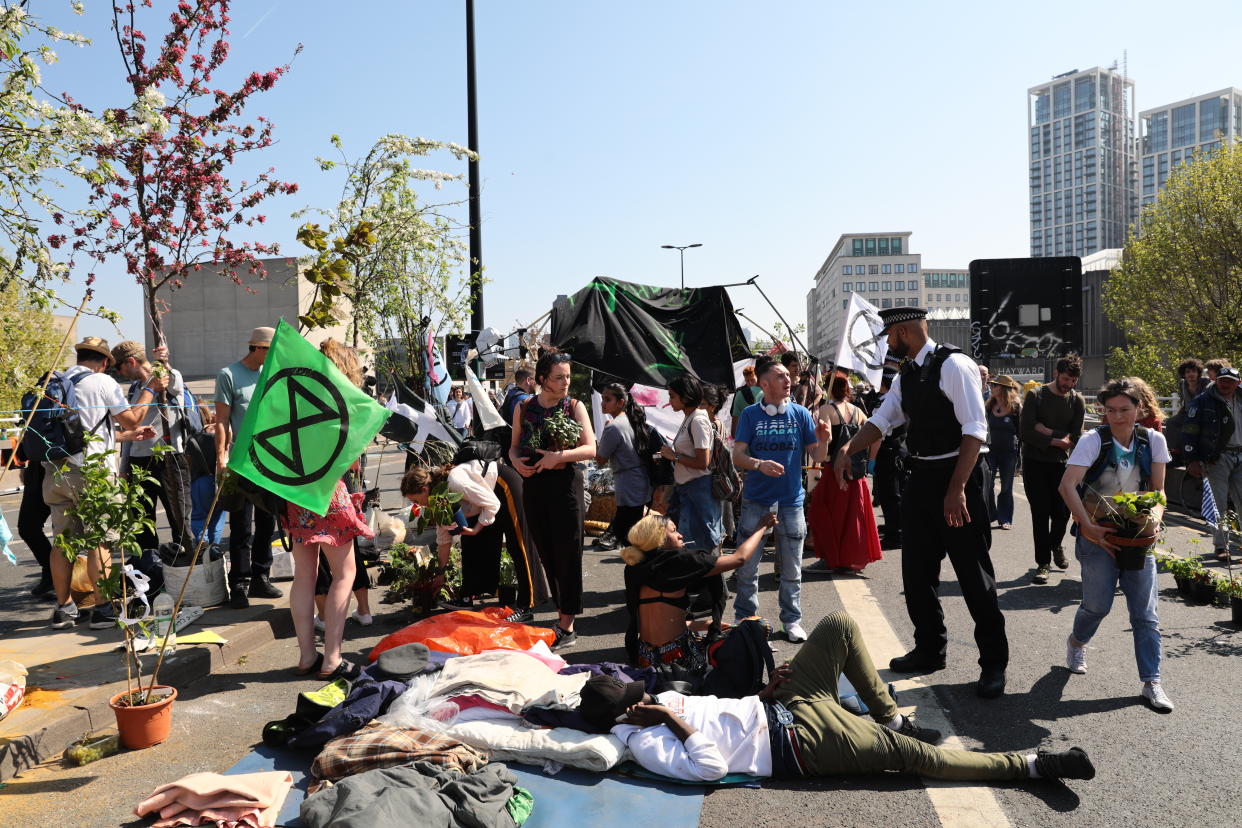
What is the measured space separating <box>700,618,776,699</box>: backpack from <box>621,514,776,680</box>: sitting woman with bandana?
0.26 m

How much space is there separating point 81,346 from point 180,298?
42.4 meters

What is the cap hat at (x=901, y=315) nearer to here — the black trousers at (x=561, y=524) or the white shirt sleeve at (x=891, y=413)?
the white shirt sleeve at (x=891, y=413)

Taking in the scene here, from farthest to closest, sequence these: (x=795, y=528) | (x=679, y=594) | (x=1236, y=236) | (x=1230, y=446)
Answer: (x=1236, y=236) < (x=1230, y=446) < (x=795, y=528) < (x=679, y=594)

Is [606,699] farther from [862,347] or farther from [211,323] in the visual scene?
[211,323]

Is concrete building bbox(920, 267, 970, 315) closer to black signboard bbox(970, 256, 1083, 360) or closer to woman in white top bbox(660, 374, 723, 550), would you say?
black signboard bbox(970, 256, 1083, 360)

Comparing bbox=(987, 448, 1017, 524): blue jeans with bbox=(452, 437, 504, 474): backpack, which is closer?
bbox=(452, 437, 504, 474): backpack

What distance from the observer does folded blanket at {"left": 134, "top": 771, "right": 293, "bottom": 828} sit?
3.59 metres

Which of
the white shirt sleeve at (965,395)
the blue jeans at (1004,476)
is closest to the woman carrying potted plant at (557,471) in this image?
the white shirt sleeve at (965,395)

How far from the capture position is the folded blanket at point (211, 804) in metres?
3.59

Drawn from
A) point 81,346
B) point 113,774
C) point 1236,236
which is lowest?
point 113,774

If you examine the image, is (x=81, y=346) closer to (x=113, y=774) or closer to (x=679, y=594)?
(x=113, y=774)

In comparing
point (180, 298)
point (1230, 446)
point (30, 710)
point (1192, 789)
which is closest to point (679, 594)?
point (1192, 789)

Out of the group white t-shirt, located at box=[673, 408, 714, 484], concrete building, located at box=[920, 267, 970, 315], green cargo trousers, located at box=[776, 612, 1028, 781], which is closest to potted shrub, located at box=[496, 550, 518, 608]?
white t-shirt, located at box=[673, 408, 714, 484]

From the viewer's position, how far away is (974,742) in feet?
14.4
